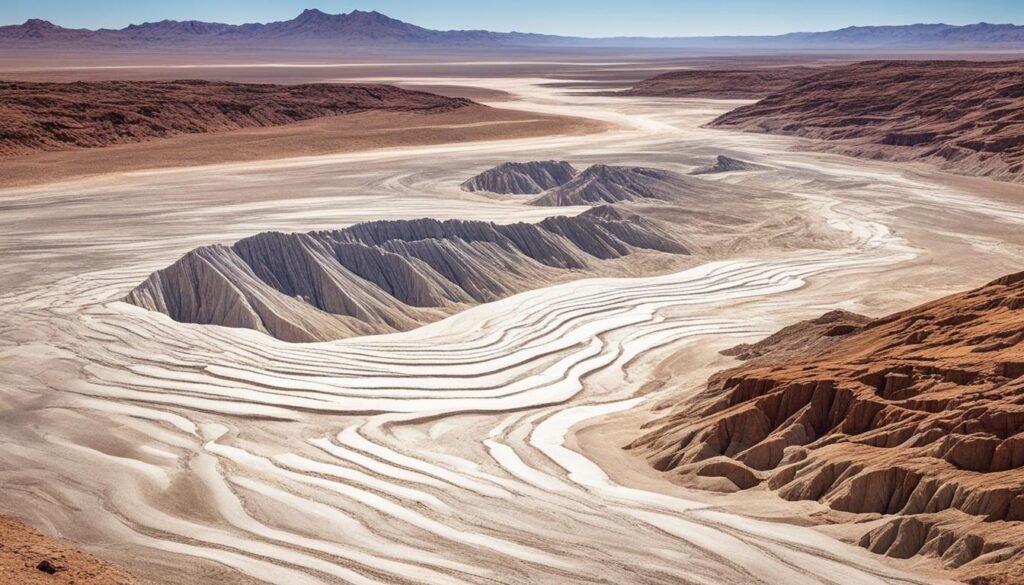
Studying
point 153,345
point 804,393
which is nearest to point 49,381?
point 153,345

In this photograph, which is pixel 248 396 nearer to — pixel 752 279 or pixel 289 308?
pixel 289 308

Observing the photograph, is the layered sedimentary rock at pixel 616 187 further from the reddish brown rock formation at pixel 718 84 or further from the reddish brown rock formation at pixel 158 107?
the reddish brown rock formation at pixel 718 84

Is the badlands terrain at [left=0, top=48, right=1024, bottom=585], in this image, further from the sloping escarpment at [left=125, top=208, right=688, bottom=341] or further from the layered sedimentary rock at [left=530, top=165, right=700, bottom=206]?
the layered sedimentary rock at [left=530, top=165, right=700, bottom=206]

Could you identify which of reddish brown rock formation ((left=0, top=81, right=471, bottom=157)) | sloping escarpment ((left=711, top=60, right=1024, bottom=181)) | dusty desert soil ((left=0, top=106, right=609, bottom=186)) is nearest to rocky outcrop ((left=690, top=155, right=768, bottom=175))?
sloping escarpment ((left=711, top=60, right=1024, bottom=181))

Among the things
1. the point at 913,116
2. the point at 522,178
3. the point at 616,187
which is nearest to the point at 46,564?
the point at 616,187

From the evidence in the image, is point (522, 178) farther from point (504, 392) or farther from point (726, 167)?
point (504, 392)

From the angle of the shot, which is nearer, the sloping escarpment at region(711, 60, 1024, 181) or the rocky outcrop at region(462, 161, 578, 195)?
the rocky outcrop at region(462, 161, 578, 195)

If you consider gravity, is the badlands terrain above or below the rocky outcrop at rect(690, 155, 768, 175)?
below
